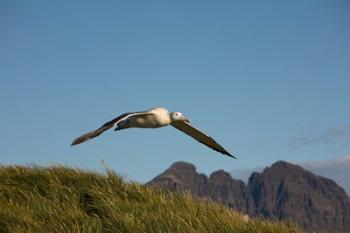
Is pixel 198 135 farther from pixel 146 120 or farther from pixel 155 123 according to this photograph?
pixel 146 120

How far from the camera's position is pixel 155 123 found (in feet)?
47.9

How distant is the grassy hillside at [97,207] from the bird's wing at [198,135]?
4.55 meters

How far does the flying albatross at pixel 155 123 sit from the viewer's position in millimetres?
12477

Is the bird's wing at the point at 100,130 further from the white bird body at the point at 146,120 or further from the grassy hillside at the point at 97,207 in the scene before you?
the grassy hillside at the point at 97,207

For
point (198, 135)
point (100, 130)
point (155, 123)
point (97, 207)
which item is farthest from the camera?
point (198, 135)

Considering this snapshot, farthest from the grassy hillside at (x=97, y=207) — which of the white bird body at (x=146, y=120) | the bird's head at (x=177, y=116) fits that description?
the bird's head at (x=177, y=116)

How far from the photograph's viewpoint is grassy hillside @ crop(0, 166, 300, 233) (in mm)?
9695

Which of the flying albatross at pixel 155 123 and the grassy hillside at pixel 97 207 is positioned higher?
the flying albatross at pixel 155 123

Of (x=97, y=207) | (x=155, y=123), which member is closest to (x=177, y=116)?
(x=155, y=123)

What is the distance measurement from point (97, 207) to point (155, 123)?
421 centimetres

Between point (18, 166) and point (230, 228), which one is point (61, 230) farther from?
point (18, 166)

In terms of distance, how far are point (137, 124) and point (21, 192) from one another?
12.1 ft

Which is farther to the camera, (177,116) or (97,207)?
(177,116)

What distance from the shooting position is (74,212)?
33.7 feet
